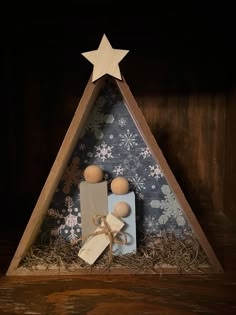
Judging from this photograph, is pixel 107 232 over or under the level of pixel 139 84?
under

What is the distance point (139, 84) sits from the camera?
96 cm

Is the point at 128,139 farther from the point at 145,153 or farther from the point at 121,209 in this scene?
the point at 121,209

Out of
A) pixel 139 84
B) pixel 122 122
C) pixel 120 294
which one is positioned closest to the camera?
pixel 120 294

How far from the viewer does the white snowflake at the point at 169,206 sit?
70cm

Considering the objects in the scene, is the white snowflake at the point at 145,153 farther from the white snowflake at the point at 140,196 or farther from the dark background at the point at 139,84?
the dark background at the point at 139,84

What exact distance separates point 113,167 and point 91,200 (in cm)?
10

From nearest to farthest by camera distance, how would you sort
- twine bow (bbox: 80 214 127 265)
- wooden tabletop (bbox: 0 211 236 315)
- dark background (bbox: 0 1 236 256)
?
wooden tabletop (bbox: 0 211 236 315) → twine bow (bbox: 80 214 127 265) → dark background (bbox: 0 1 236 256)

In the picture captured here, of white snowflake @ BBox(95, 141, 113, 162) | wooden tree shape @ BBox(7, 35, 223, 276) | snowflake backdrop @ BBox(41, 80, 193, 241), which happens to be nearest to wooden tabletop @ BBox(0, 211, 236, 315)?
wooden tree shape @ BBox(7, 35, 223, 276)

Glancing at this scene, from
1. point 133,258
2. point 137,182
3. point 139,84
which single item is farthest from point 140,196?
point 139,84

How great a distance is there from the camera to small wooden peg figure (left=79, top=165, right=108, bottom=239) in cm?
64

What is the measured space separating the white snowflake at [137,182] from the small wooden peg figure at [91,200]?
0.28 ft

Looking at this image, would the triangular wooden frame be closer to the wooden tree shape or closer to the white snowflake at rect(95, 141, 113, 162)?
the wooden tree shape

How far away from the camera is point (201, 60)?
0.94m

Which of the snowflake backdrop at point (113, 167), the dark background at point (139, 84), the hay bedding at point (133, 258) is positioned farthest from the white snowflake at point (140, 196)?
the dark background at point (139, 84)
